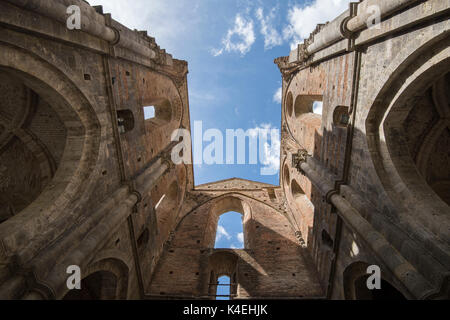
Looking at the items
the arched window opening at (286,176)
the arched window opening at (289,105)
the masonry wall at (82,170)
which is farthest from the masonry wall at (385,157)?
the masonry wall at (82,170)

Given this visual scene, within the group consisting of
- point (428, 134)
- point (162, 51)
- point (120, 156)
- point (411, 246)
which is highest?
point (162, 51)

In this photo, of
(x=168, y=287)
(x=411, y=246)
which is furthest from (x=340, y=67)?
(x=168, y=287)

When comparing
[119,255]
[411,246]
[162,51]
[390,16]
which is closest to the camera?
[411,246]

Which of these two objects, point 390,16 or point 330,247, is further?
point 330,247

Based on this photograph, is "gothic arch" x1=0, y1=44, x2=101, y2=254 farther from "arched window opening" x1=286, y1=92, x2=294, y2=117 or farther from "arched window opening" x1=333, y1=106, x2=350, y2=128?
"arched window opening" x1=286, y1=92, x2=294, y2=117

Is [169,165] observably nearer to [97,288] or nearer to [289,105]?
[97,288]

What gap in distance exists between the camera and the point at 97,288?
7.77 meters

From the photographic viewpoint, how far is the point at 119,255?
7598 millimetres

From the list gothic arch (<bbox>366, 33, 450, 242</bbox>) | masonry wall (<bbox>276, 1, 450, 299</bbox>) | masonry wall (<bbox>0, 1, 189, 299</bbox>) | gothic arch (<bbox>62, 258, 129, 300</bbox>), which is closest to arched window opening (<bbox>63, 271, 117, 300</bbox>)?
gothic arch (<bbox>62, 258, 129, 300</bbox>)

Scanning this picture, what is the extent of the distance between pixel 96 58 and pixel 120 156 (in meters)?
3.09

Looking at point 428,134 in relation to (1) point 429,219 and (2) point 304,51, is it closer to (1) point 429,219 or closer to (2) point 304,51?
(1) point 429,219

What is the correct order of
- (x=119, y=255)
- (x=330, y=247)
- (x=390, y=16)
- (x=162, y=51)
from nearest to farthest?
(x=390, y=16)
(x=119, y=255)
(x=330, y=247)
(x=162, y=51)

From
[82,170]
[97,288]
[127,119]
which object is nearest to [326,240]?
[97,288]

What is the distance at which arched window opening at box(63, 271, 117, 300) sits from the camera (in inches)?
305
